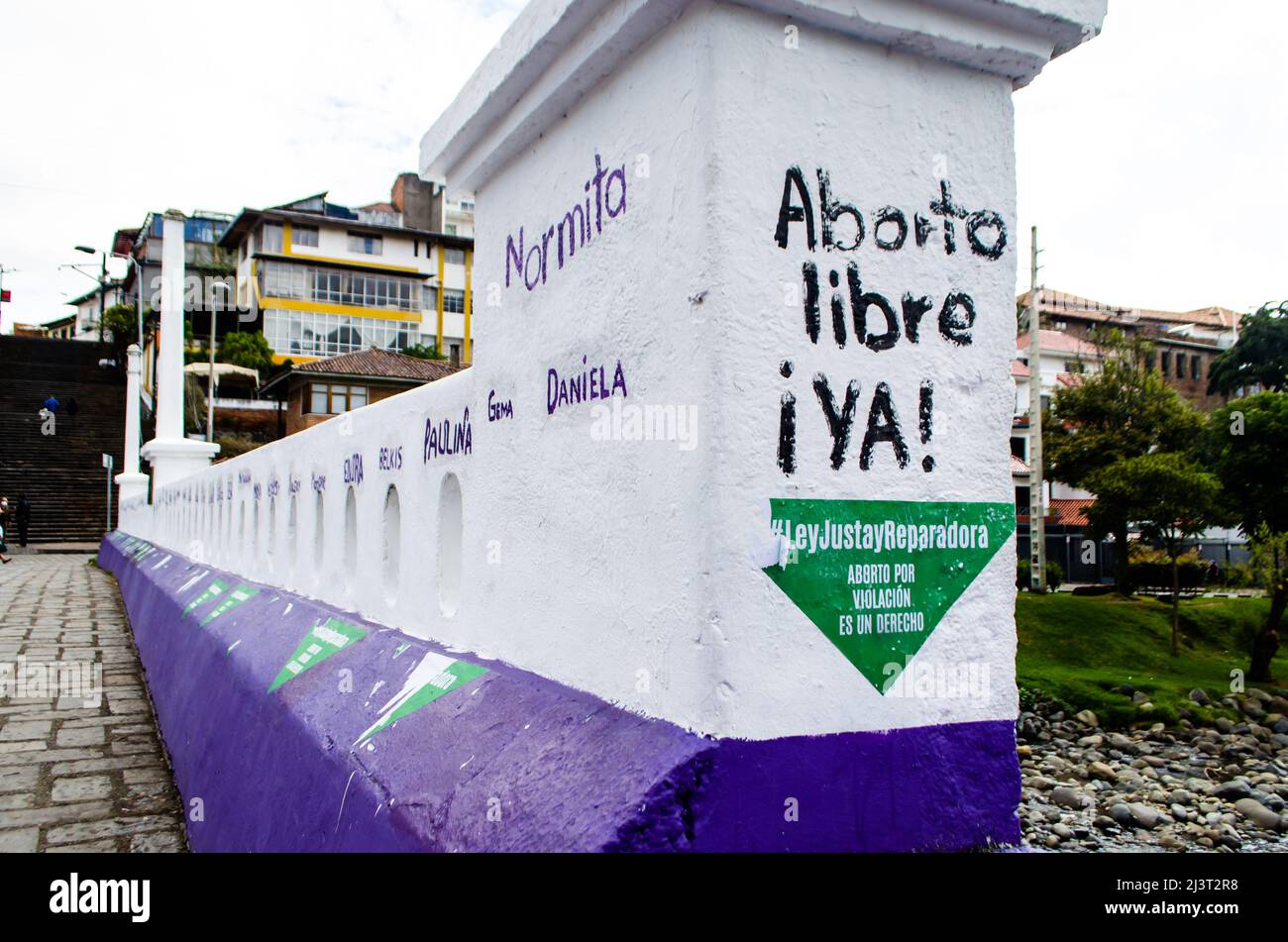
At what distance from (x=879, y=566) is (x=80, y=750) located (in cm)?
569

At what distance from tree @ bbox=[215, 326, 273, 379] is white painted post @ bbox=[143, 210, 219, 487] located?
2897 centimetres

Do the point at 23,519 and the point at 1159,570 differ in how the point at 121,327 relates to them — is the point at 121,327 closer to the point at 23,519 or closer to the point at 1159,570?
the point at 23,519

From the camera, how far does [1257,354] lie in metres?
41.0

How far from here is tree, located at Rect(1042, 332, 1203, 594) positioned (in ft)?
91.1

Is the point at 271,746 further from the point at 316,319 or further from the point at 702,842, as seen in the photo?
the point at 316,319

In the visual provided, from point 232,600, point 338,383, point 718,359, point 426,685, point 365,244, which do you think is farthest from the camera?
point 365,244

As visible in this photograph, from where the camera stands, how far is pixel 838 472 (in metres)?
1.96

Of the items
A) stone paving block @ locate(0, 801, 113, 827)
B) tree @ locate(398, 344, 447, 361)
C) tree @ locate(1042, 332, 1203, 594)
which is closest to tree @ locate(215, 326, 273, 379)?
tree @ locate(398, 344, 447, 361)

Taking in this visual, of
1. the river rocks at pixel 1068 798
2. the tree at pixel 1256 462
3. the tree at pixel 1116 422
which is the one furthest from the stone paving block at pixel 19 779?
the tree at pixel 1116 422

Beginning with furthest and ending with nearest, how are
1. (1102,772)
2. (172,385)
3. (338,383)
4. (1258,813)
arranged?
(338,383), (172,385), (1102,772), (1258,813)

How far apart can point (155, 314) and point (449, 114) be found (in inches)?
1956

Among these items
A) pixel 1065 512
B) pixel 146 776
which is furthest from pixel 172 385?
pixel 1065 512

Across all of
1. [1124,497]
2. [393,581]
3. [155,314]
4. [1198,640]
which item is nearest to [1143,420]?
[1124,497]

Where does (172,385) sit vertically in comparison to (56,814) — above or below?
above
